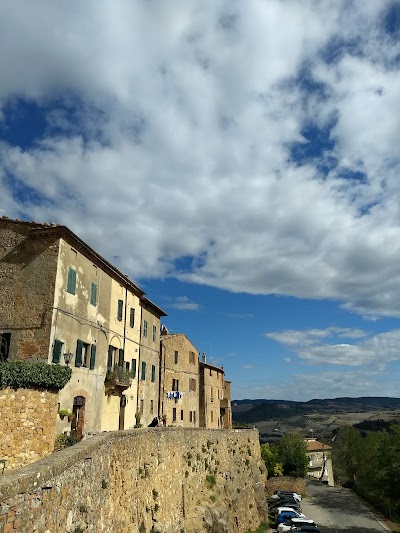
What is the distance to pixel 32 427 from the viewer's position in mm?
16859

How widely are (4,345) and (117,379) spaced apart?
26.3 ft

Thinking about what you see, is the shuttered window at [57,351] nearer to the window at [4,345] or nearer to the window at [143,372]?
the window at [4,345]

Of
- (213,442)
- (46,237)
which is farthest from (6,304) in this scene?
(213,442)

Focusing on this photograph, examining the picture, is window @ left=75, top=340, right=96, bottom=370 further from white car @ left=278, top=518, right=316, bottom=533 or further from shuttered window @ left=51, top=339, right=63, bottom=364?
white car @ left=278, top=518, right=316, bottom=533

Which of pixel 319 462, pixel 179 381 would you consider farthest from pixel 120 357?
pixel 319 462

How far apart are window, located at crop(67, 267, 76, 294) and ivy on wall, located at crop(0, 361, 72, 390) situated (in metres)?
3.93

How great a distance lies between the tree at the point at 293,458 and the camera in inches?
2199

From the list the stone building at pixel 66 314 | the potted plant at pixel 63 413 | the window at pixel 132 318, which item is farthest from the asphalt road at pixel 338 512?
the potted plant at pixel 63 413

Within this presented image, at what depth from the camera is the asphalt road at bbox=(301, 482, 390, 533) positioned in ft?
121

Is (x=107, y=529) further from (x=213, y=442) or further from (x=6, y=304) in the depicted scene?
(x=213, y=442)

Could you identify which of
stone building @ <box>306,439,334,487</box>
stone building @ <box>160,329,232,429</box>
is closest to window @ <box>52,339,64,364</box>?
stone building @ <box>160,329,232,429</box>

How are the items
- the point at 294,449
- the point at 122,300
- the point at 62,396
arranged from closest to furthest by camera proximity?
the point at 62,396 → the point at 122,300 → the point at 294,449

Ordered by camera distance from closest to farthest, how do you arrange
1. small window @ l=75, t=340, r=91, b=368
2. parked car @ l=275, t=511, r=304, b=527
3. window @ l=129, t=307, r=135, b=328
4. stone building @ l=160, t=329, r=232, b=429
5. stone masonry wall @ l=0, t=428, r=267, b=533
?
stone masonry wall @ l=0, t=428, r=267, b=533, small window @ l=75, t=340, r=91, b=368, window @ l=129, t=307, r=135, b=328, parked car @ l=275, t=511, r=304, b=527, stone building @ l=160, t=329, r=232, b=429

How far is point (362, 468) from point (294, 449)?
1019cm
